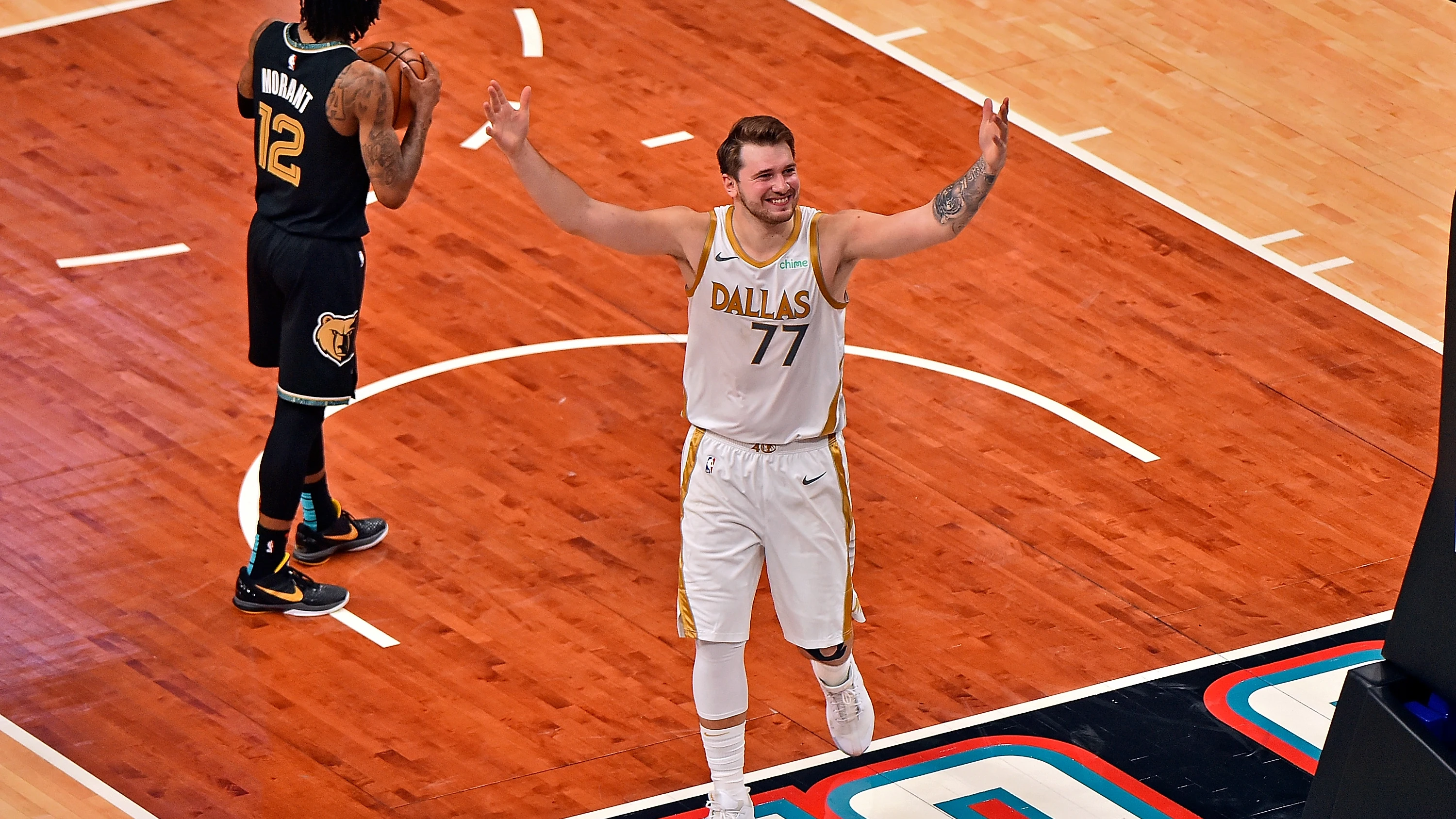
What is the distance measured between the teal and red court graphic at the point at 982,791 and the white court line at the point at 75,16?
26.3 feet

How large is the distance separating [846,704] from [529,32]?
24.1ft

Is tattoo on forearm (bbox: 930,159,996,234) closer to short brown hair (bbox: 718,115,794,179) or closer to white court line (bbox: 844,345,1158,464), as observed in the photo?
short brown hair (bbox: 718,115,794,179)

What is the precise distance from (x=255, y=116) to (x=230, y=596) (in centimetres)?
190

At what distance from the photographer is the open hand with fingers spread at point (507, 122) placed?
6.57m

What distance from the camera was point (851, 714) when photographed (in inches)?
302

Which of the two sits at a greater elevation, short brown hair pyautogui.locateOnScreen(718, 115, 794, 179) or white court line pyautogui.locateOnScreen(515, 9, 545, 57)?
short brown hair pyautogui.locateOnScreen(718, 115, 794, 179)

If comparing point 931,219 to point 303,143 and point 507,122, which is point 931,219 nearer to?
point 507,122

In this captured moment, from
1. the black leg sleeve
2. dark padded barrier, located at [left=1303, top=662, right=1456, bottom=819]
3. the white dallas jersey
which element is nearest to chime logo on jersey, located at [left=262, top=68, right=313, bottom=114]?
the black leg sleeve

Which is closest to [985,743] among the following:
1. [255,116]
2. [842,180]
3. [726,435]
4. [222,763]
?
[726,435]

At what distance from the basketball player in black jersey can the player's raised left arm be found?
1896 millimetres

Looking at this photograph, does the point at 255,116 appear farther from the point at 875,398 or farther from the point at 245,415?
the point at 875,398

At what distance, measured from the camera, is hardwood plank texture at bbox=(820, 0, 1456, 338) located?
41.0ft

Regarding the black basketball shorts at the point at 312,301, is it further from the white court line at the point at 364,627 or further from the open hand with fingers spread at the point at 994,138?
the open hand with fingers spread at the point at 994,138

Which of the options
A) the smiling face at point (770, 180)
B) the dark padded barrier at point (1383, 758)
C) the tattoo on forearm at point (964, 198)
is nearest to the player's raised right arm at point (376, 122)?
the smiling face at point (770, 180)
